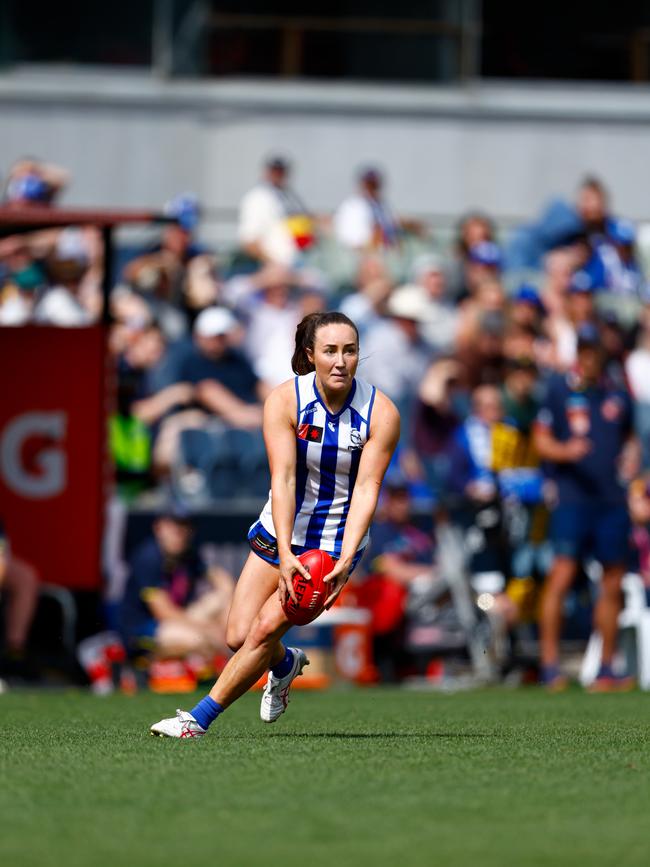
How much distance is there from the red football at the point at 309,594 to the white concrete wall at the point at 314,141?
40.7 ft

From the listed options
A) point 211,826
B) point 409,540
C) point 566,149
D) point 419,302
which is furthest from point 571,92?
point 211,826

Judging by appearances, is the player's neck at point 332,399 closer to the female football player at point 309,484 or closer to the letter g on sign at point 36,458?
the female football player at point 309,484

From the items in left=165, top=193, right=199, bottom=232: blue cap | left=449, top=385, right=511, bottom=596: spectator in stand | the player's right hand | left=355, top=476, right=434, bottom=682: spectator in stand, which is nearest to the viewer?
the player's right hand

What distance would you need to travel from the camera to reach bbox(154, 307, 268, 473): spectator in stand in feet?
48.6

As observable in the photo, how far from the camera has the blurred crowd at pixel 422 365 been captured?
13.5 meters

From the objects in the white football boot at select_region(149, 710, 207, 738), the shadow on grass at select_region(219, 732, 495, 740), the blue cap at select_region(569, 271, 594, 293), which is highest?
the blue cap at select_region(569, 271, 594, 293)

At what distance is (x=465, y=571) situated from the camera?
13812mm

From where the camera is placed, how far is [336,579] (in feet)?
23.6

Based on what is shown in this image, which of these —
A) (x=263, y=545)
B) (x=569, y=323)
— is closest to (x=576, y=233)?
(x=569, y=323)

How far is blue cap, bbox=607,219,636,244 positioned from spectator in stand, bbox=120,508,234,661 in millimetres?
5861

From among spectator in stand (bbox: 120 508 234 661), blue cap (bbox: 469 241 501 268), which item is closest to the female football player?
spectator in stand (bbox: 120 508 234 661)

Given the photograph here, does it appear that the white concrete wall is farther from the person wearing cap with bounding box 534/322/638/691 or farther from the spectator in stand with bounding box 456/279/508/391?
the person wearing cap with bounding box 534/322/638/691

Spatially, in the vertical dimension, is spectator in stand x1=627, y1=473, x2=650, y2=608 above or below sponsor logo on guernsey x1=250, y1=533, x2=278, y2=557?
below

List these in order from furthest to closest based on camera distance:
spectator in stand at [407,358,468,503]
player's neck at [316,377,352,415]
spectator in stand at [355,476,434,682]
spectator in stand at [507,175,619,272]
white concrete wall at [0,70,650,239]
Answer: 1. white concrete wall at [0,70,650,239]
2. spectator in stand at [507,175,619,272]
3. spectator in stand at [407,358,468,503]
4. spectator in stand at [355,476,434,682]
5. player's neck at [316,377,352,415]
